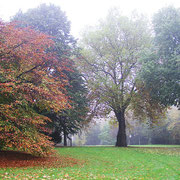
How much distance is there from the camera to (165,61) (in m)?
17.2

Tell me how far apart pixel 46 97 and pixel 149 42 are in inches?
632

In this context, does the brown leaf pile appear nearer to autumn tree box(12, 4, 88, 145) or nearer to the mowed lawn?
the mowed lawn

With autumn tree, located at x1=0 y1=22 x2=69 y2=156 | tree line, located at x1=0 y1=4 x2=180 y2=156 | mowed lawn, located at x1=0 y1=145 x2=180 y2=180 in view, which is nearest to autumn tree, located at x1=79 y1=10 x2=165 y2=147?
tree line, located at x1=0 y1=4 x2=180 y2=156

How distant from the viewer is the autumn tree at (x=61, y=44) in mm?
19000

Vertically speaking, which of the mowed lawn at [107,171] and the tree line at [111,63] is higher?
the tree line at [111,63]

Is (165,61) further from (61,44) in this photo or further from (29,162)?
(29,162)

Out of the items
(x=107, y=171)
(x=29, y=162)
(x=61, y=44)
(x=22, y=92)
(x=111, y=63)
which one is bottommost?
(x=107, y=171)

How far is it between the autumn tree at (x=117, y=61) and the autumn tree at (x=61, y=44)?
2147 mm

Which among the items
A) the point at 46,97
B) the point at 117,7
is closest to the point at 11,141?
the point at 46,97

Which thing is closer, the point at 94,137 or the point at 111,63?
the point at 111,63

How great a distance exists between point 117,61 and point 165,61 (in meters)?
5.70

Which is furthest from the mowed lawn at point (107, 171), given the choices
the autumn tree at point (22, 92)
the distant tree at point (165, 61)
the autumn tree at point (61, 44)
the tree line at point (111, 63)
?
the autumn tree at point (61, 44)

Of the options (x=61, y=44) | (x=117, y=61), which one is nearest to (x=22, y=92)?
(x=61, y=44)

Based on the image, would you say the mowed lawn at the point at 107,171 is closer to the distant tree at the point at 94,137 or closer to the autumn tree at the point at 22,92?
the autumn tree at the point at 22,92
